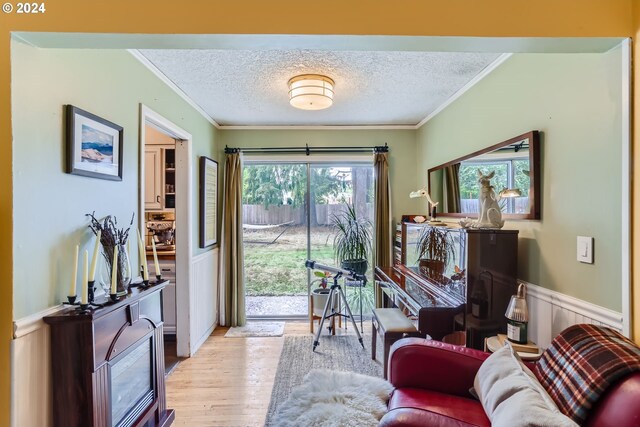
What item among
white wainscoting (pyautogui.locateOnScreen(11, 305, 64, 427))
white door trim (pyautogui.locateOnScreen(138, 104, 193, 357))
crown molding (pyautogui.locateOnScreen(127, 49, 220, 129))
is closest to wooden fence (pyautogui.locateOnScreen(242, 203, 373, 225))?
white door trim (pyautogui.locateOnScreen(138, 104, 193, 357))

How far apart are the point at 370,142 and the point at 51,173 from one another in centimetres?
319

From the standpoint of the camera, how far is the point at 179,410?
2.21m

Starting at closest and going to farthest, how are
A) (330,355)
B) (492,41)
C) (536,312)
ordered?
1. (492,41)
2. (536,312)
3. (330,355)

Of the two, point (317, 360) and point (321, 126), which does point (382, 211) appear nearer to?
point (321, 126)

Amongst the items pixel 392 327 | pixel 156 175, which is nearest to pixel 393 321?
pixel 392 327

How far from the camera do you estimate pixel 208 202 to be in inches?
134

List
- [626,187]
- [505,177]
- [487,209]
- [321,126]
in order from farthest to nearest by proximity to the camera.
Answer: [321,126]
[505,177]
[487,209]
[626,187]

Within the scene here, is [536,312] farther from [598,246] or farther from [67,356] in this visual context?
[67,356]

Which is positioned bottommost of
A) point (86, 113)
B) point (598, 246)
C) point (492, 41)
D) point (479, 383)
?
point (479, 383)

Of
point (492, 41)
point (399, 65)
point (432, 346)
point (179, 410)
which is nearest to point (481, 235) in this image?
point (432, 346)

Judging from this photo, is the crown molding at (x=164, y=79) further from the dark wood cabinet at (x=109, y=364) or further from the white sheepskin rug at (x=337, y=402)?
the white sheepskin rug at (x=337, y=402)

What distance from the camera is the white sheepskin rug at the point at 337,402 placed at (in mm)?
1616

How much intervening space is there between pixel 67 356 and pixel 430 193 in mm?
3201

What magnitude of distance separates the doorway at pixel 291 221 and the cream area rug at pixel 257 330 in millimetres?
183
